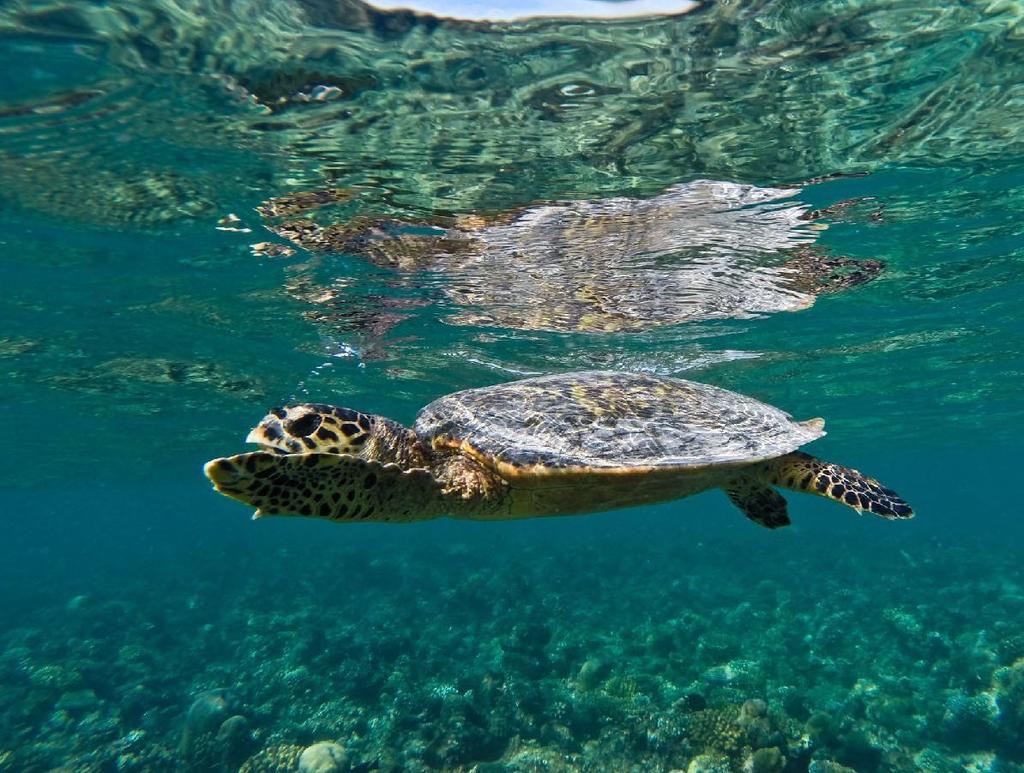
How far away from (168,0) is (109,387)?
20381 millimetres

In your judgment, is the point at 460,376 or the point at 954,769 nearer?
the point at 954,769

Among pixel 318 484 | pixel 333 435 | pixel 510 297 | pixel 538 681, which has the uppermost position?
pixel 510 297

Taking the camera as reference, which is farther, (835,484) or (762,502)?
(762,502)

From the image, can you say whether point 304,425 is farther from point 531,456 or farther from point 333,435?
point 531,456

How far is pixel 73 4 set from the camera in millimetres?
5727

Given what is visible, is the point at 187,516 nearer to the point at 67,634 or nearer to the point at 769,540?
the point at 67,634

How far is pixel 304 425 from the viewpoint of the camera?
4.52 metres

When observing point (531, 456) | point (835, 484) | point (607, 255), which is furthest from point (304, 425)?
point (607, 255)

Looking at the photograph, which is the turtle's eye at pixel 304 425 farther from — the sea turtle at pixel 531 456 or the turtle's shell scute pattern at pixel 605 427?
the turtle's shell scute pattern at pixel 605 427

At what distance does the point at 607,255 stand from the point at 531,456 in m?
7.62

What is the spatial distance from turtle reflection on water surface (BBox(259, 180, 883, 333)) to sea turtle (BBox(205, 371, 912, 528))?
169 inches

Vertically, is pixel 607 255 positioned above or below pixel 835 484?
above

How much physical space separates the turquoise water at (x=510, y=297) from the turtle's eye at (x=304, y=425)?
431cm

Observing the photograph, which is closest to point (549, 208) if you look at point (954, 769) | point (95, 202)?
point (95, 202)
